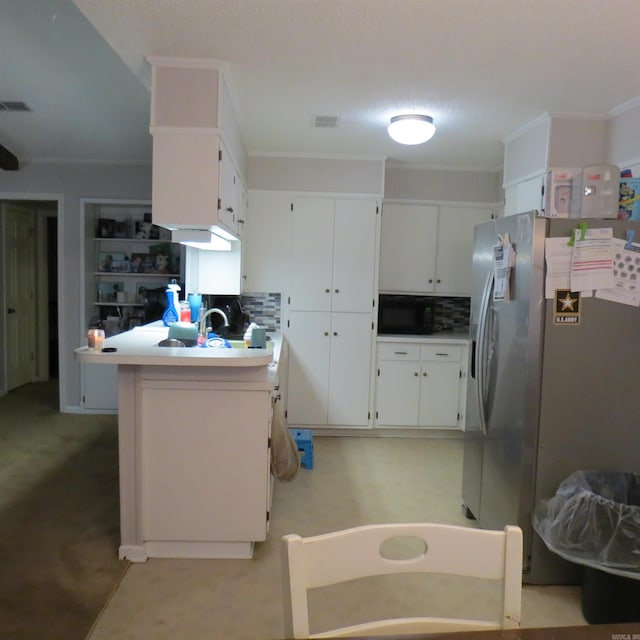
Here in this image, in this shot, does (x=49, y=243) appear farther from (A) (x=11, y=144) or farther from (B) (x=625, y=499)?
(B) (x=625, y=499)

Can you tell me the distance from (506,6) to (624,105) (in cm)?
138

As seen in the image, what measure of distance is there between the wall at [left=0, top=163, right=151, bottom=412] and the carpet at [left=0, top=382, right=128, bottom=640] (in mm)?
872

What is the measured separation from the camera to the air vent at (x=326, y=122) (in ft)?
10.8

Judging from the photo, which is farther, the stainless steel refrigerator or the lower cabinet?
the lower cabinet

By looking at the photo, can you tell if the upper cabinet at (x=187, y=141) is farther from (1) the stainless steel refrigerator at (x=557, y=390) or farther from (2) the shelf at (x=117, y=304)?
(2) the shelf at (x=117, y=304)

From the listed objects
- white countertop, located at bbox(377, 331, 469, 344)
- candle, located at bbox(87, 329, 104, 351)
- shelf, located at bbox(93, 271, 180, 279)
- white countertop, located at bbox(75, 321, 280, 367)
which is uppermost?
shelf, located at bbox(93, 271, 180, 279)

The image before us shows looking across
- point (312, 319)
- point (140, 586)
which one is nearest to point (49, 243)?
point (312, 319)

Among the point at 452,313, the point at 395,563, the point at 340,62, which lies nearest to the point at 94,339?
the point at 340,62

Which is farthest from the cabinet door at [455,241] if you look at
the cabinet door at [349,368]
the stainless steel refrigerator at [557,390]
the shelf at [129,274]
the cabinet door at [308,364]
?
the shelf at [129,274]

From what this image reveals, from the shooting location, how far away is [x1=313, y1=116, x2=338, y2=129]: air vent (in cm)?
330

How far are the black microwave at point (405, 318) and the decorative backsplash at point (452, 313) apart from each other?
0.33 metres

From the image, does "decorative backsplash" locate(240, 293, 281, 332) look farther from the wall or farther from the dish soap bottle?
the wall

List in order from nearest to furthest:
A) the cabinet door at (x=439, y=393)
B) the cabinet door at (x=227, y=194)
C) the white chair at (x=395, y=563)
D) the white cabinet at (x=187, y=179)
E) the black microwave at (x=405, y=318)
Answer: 1. the white chair at (x=395, y=563)
2. the white cabinet at (x=187, y=179)
3. the cabinet door at (x=227, y=194)
4. the cabinet door at (x=439, y=393)
5. the black microwave at (x=405, y=318)

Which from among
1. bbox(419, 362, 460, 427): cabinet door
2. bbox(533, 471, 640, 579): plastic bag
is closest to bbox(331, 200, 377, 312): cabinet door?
bbox(419, 362, 460, 427): cabinet door
